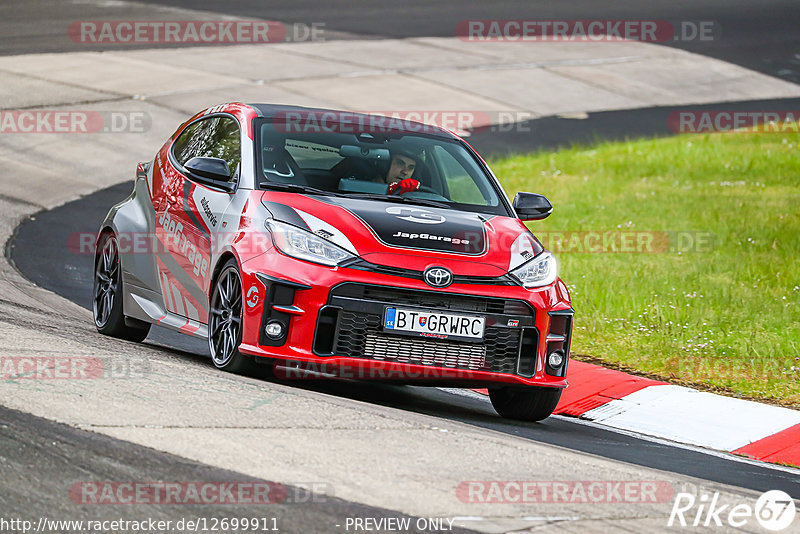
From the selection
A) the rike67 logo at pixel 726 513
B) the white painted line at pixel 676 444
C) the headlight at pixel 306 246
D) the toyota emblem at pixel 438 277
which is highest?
the headlight at pixel 306 246

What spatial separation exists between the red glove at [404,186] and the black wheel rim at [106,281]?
2.17 m

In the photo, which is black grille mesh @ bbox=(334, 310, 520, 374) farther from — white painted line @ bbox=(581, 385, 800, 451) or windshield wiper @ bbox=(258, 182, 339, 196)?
white painted line @ bbox=(581, 385, 800, 451)

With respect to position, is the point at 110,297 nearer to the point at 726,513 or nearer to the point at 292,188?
the point at 292,188

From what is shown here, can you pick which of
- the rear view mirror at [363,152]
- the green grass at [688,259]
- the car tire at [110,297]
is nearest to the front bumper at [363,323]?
the rear view mirror at [363,152]

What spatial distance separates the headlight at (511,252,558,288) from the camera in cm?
725

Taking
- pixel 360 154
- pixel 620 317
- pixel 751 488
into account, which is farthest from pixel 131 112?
pixel 751 488

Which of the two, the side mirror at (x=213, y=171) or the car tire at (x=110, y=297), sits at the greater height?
the side mirror at (x=213, y=171)

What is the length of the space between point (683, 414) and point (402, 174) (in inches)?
96.1

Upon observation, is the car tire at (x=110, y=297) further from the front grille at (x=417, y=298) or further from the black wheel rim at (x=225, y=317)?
the front grille at (x=417, y=298)

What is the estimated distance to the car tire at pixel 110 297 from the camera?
891 cm

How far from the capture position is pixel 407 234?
23.5 ft

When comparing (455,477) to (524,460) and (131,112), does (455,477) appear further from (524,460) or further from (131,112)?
(131,112)

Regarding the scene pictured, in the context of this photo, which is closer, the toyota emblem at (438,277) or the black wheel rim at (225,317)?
the toyota emblem at (438,277)

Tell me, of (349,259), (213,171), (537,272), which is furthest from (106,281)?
(537,272)
